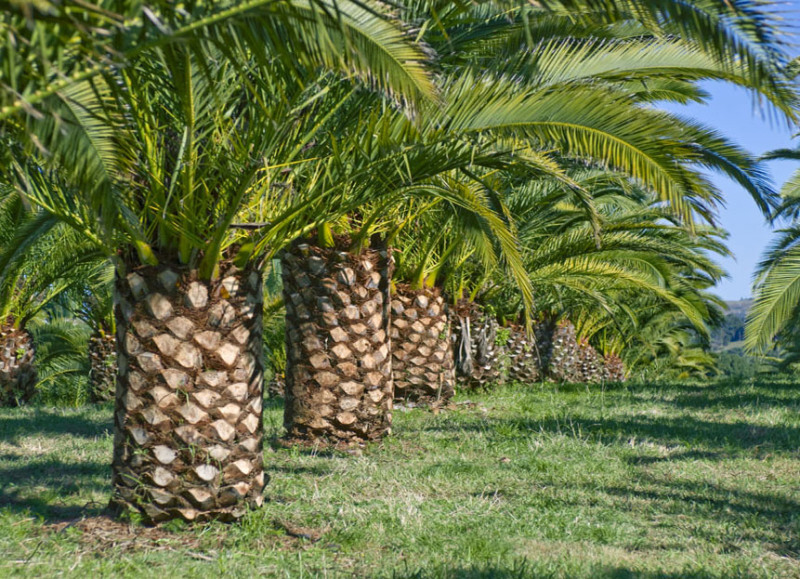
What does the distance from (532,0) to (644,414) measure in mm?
6873

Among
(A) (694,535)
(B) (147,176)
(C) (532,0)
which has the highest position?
(C) (532,0)

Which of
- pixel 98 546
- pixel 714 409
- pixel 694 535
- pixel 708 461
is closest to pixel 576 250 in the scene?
pixel 714 409

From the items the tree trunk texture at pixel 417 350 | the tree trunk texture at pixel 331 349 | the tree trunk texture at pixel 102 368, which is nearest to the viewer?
the tree trunk texture at pixel 331 349

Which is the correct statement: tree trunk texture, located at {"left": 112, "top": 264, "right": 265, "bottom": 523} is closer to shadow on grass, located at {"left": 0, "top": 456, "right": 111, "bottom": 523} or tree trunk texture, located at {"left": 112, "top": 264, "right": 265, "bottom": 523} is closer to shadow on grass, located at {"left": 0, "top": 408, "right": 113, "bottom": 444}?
shadow on grass, located at {"left": 0, "top": 456, "right": 111, "bottom": 523}

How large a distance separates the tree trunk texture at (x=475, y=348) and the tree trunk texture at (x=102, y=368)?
625cm

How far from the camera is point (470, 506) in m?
5.09

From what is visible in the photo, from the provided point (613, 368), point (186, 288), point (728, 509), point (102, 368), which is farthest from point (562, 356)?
point (186, 288)

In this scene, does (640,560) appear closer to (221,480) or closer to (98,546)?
(221,480)

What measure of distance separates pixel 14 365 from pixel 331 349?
681cm

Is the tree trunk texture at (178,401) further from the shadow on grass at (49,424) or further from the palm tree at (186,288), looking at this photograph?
the shadow on grass at (49,424)

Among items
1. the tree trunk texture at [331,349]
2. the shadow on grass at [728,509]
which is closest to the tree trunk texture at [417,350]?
the tree trunk texture at [331,349]

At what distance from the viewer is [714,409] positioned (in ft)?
30.4

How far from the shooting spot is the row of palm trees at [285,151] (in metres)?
2.99

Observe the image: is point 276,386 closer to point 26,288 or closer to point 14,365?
point 14,365
